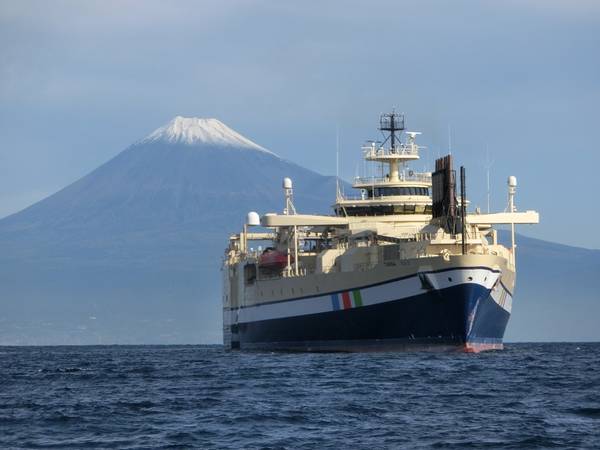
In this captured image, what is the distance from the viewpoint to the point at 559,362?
71562 millimetres

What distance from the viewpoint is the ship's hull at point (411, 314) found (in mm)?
73000

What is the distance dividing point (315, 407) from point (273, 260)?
160ft

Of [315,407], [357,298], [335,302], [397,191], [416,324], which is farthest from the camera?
[397,191]

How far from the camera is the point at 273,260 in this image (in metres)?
92.4

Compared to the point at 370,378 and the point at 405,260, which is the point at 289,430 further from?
the point at 405,260

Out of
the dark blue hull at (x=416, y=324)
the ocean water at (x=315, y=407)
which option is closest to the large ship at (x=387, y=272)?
the dark blue hull at (x=416, y=324)

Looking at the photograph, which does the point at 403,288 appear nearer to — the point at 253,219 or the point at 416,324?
the point at 416,324

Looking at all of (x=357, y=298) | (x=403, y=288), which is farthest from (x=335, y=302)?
(x=403, y=288)

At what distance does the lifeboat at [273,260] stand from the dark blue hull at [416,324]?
292 inches

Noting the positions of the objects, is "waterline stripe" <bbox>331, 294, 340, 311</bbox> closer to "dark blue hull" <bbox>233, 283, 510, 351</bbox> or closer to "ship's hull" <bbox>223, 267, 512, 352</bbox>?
"ship's hull" <bbox>223, 267, 512, 352</bbox>

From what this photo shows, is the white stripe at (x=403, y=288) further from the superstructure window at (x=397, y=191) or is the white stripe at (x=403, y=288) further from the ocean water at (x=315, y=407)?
the superstructure window at (x=397, y=191)

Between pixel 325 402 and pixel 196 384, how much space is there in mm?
10379

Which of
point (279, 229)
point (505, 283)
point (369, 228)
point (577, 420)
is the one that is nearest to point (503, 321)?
point (505, 283)

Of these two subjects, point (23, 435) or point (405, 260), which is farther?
point (405, 260)
